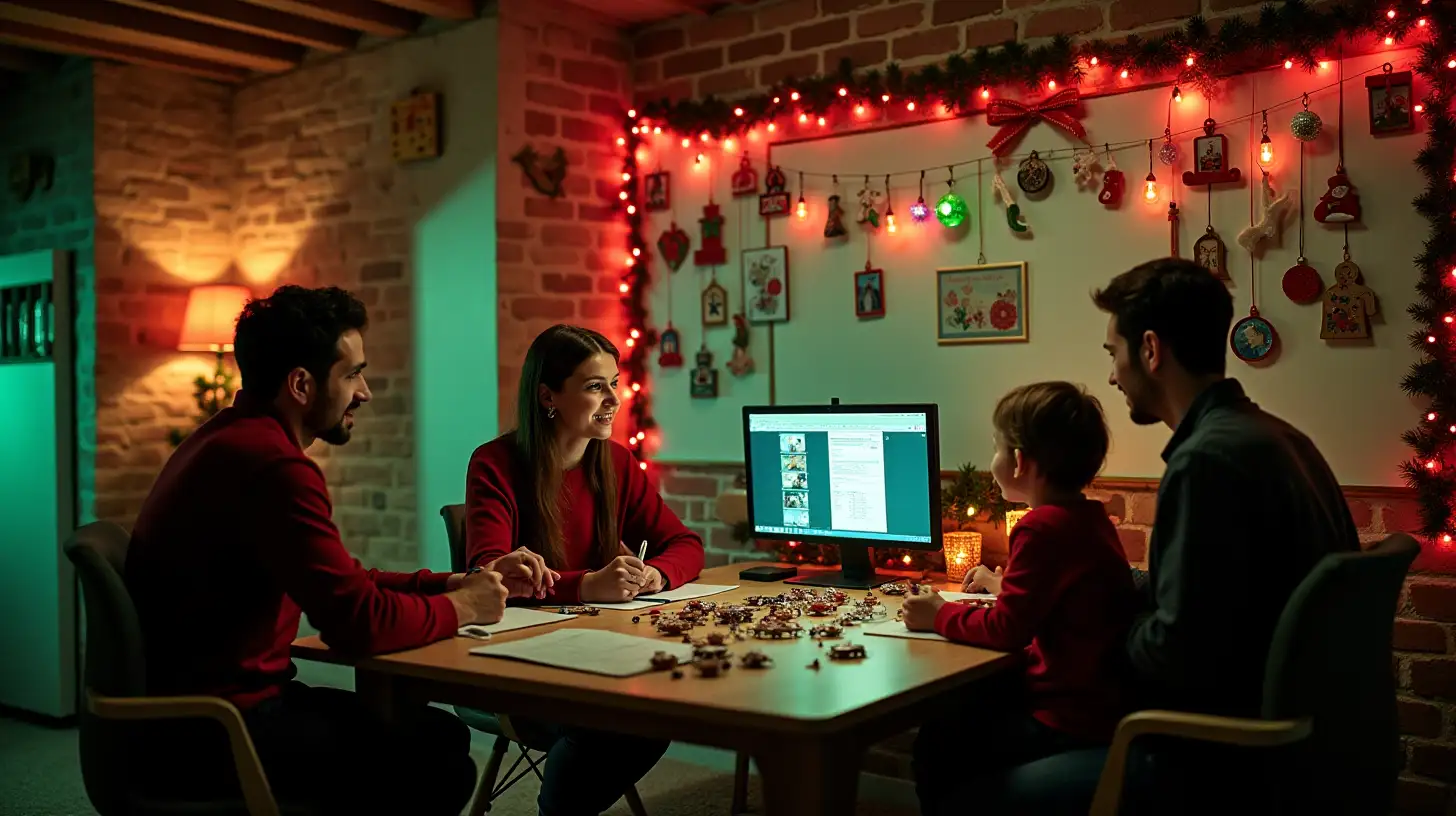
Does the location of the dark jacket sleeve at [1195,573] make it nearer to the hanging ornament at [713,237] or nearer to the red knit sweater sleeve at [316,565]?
the red knit sweater sleeve at [316,565]

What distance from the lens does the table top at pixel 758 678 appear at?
1902 mm

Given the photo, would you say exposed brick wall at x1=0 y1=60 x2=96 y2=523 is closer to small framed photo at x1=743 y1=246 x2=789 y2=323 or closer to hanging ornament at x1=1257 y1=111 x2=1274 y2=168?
small framed photo at x1=743 y1=246 x2=789 y2=323

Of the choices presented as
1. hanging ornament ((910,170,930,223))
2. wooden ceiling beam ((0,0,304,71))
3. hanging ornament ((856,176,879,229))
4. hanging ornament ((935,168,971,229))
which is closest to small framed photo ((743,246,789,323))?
hanging ornament ((856,176,879,229))

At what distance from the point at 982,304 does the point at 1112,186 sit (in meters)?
0.48

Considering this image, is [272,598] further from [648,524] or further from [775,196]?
[775,196]

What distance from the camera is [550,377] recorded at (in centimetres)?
308

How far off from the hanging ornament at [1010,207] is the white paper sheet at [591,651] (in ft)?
5.65

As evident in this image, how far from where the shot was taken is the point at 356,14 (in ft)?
13.6

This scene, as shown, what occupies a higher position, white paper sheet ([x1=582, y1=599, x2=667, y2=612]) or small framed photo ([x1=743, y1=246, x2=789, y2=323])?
small framed photo ([x1=743, y1=246, x2=789, y2=323])

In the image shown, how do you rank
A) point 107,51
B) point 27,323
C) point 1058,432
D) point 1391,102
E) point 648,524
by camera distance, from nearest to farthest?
1. point 1058,432
2. point 1391,102
3. point 648,524
4. point 107,51
5. point 27,323

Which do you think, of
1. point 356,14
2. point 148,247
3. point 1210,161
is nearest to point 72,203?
point 148,247

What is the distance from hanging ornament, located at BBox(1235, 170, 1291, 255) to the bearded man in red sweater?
6.93 ft

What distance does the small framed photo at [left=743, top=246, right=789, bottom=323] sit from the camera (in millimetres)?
4016

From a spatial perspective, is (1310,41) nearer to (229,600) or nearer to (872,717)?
(872,717)
